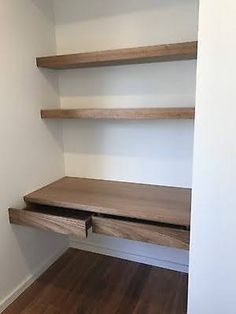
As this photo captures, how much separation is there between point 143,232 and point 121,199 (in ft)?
1.01

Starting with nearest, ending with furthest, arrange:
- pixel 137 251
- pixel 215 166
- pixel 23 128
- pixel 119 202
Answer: pixel 215 166 < pixel 119 202 < pixel 23 128 < pixel 137 251

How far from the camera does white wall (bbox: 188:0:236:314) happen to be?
3.34 ft

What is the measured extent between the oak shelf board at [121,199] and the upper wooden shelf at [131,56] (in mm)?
798

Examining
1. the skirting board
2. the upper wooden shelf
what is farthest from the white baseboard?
the upper wooden shelf

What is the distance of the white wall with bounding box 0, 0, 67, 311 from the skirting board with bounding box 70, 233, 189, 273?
1.20ft

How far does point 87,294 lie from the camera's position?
178 centimetres

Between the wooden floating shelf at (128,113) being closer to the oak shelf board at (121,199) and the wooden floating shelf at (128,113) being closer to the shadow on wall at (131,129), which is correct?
the shadow on wall at (131,129)

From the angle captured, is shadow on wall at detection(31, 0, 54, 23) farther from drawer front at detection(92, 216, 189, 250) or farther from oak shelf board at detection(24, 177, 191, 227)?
drawer front at detection(92, 216, 189, 250)

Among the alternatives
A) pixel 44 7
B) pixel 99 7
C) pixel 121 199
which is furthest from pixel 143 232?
pixel 44 7

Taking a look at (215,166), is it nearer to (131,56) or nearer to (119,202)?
(119,202)

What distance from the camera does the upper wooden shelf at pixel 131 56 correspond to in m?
1.43

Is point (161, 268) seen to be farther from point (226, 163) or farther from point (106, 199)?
point (226, 163)

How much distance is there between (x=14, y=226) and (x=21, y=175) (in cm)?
31

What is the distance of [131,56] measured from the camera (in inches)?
60.7
